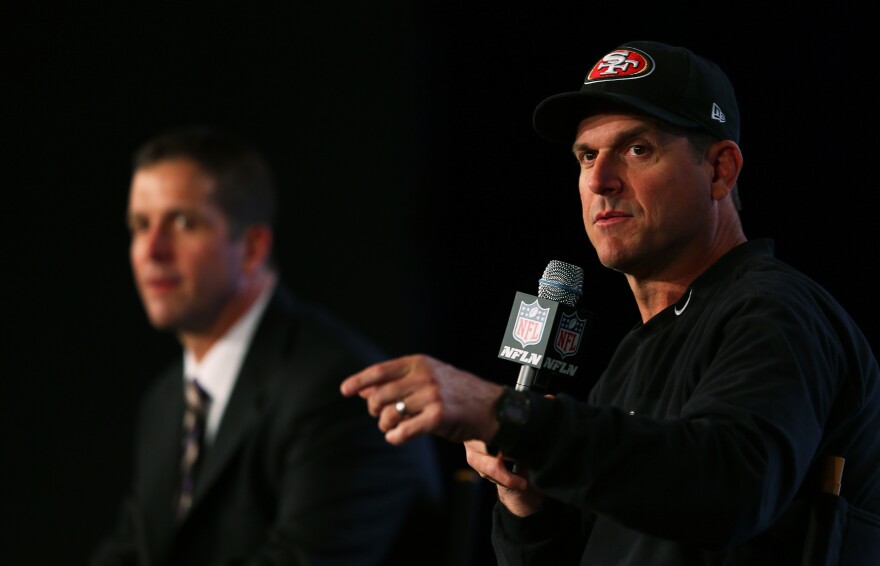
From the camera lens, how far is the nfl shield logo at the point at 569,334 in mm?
1549

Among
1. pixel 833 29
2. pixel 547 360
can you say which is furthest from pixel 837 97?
pixel 547 360

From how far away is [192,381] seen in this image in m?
3.62

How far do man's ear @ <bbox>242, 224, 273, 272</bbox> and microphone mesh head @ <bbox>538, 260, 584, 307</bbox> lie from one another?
224cm

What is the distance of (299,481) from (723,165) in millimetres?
1767

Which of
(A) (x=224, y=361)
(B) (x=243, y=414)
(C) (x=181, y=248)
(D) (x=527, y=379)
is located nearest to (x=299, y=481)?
(B) (x=243, y=414)

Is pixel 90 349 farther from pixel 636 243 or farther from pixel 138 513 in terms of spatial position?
pixel 636 243

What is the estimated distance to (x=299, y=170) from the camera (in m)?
4.46

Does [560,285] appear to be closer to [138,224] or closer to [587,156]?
[587,156]

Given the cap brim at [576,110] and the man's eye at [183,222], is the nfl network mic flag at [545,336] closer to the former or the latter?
the cap brim at [576,110]

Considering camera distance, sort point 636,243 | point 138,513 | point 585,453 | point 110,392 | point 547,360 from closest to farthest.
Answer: point 585,453, point 547,360, point 636,243, point 138,513, point 110,392

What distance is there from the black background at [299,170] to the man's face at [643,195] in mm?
904

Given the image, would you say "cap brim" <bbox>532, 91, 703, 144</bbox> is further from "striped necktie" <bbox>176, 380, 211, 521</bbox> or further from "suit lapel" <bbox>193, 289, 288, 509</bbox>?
"striped necktie" <bbox>176, 380, 211, 521</bbox>

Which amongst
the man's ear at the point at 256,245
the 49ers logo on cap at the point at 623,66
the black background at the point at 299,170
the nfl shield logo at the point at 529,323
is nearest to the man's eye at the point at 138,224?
the man's ear at the point at 256,245

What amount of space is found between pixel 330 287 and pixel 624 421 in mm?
3149
